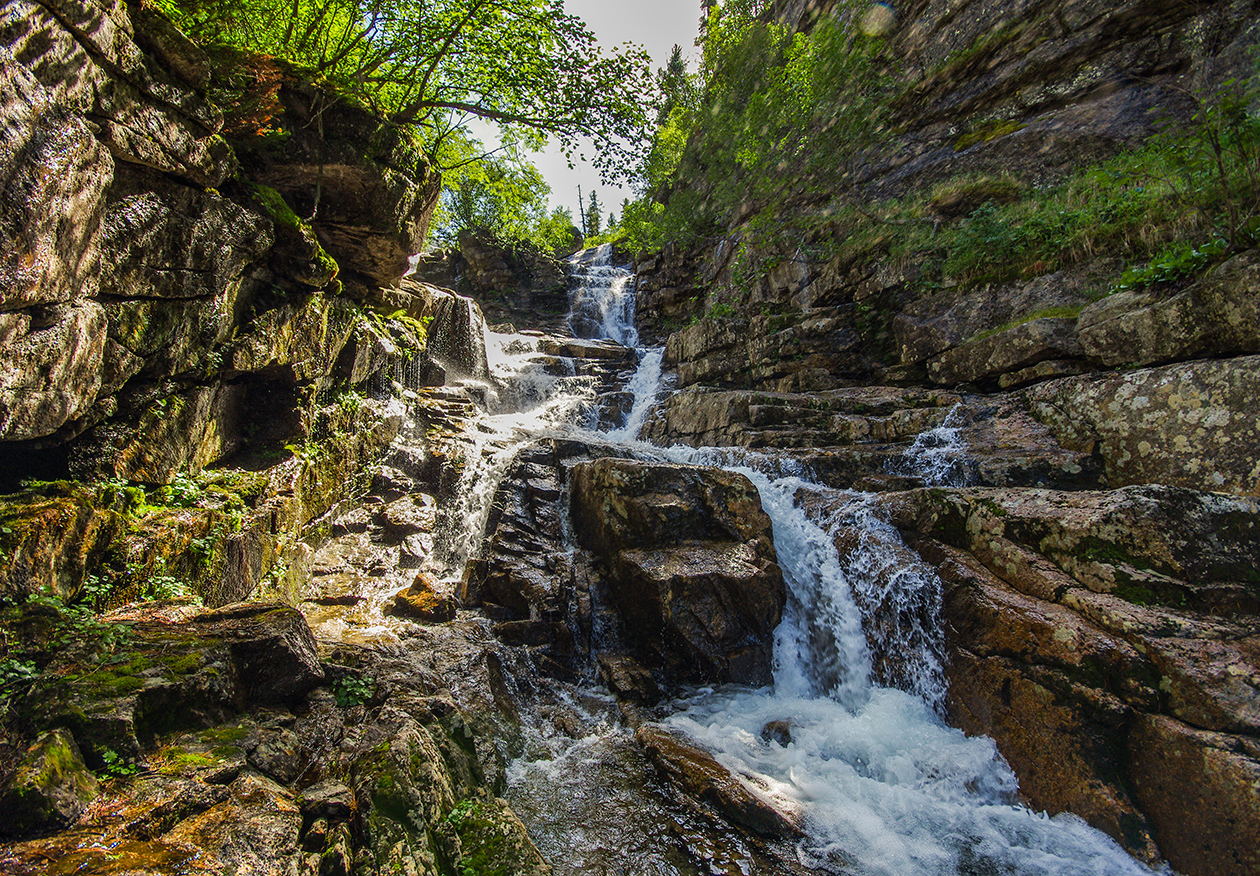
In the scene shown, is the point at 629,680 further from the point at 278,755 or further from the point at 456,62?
the point at 456,62

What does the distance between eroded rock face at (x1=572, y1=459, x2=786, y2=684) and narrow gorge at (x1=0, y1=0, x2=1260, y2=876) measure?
0.06 m

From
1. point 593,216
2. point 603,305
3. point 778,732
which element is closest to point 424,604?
point 778,732

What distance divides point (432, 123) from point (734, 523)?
403 inches

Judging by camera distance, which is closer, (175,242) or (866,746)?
(866,746)

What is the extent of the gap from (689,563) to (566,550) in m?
2.80

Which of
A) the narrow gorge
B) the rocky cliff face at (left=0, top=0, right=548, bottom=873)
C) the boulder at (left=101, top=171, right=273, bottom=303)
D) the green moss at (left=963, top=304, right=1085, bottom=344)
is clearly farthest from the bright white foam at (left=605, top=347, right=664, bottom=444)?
the boulder at (left=101, top=171, right=273, bottom=303)

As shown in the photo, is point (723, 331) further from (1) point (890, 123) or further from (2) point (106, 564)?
(2) point (106, 564)

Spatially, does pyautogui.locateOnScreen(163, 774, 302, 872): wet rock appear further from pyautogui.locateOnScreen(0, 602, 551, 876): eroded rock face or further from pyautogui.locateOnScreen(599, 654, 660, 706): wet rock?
pyautogui.locateOnScreen(599, 654, 660, 706): wet rock

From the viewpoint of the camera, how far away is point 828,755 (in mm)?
4836

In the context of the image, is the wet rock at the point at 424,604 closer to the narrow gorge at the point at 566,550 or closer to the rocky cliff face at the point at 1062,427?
the narrow gorge at the point at 566,550

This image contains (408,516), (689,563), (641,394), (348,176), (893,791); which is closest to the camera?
(893,791)

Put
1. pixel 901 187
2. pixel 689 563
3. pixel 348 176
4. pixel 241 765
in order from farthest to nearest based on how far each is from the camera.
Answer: pixel 901 187 → pixel 348 176 → pixel 689 563 → pixel 241 765

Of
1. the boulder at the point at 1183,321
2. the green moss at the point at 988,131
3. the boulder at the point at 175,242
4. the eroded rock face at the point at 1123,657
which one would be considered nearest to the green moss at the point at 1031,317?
the boulder at the point at 1183,321

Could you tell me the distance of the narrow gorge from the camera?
3221mm
